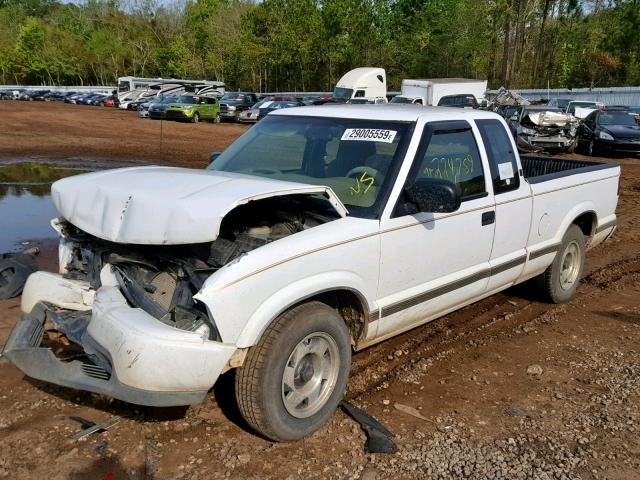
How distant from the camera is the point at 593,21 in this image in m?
53.8

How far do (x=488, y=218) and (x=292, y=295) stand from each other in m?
1.96

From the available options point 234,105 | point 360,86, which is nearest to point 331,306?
point 360,86

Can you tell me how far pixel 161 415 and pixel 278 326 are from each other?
0.99m

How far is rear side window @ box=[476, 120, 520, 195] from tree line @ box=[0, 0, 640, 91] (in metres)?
40.2

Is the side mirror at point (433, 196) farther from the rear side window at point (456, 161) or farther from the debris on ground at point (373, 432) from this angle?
the debris on ground at point (373, 432)

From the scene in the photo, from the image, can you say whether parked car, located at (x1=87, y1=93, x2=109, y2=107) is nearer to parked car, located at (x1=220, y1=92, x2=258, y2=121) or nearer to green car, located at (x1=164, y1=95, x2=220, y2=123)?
parked car, located at (x1=220, y1=92, x2=258, y2=121)

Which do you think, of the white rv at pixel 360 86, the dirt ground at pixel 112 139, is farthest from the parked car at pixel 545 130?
the white rv at pixel 360 86

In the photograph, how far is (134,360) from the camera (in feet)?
9.53

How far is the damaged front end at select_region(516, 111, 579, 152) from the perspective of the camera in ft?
63.1

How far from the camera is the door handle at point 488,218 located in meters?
4.50

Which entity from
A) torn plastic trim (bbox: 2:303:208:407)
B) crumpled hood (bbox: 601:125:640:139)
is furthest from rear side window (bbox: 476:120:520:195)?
crumpled hood (bbox: 601:125:640:139)

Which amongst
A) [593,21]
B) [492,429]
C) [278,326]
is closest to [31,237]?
[278,326]

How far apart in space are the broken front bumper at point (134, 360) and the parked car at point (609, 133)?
1898 cm

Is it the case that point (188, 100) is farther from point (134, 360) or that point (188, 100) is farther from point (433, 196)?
point (134, 360)
